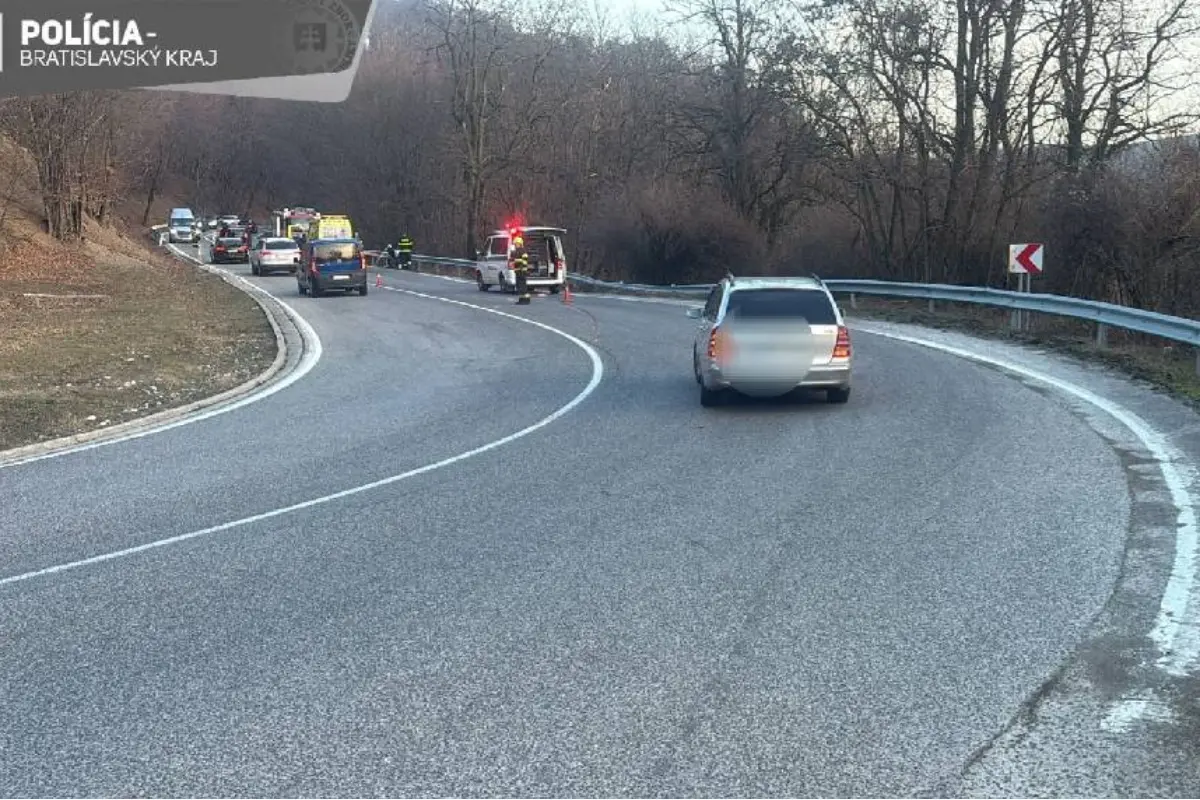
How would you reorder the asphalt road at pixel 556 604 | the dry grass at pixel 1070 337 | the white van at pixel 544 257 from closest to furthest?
the asphalt road at pixel 556 604 → the dry grass at pixel 1070 337 → the white van at pixel 544 257

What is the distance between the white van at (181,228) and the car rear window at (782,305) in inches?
3102

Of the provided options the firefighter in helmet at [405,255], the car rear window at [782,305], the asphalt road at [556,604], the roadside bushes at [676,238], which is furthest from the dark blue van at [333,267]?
the car rear window at [782,305]

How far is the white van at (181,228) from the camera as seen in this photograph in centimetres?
8669

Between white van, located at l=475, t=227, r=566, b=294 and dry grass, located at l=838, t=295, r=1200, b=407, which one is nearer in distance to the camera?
dry grass, located at l=838, t=295, r=1200, b=407

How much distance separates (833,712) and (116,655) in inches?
133

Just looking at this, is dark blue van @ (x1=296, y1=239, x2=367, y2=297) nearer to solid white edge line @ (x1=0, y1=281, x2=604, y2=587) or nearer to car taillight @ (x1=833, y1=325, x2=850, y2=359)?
solid white edge line @ (x1=0, y1=281, x2=604, y2=587)

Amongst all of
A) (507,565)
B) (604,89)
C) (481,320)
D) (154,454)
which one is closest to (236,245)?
(604,89)

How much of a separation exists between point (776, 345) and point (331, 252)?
88.6 ft

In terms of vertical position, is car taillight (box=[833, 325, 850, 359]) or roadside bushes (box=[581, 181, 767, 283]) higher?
roadside bushes (box=[581, 181, 767, 283])

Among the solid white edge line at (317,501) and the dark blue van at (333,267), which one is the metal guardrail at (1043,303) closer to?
the solid white edge line at (317,501)

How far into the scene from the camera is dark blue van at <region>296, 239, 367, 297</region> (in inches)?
1516

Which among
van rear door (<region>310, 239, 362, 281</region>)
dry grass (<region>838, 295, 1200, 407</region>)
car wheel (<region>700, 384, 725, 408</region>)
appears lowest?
car wheel (<region>700, 384, 725, 408</region>)
